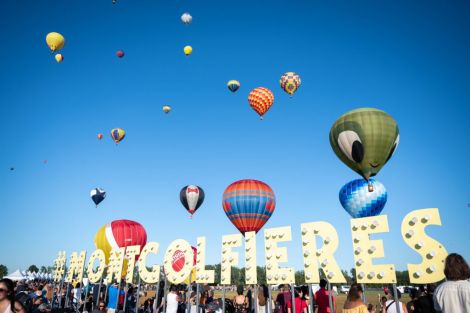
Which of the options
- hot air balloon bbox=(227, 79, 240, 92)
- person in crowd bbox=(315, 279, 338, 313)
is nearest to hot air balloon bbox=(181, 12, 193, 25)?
hot air balloon bbox=(227, 79, 240, 92)

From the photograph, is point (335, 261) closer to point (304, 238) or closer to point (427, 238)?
point (304, 238)

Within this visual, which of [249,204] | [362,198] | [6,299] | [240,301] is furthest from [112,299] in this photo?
[362,198]

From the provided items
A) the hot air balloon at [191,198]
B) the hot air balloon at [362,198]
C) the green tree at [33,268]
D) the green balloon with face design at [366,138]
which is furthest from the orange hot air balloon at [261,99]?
the green tree at [33,268]

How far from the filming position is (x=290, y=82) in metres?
27.5

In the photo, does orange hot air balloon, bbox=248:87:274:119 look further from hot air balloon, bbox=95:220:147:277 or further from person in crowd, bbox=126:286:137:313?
person in crowd, bbox=126:286:137:313

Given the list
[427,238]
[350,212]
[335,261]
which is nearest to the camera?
[427,238]

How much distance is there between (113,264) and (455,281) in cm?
1549

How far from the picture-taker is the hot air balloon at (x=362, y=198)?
23.0 m

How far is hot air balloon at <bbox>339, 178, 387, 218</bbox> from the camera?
2300cm

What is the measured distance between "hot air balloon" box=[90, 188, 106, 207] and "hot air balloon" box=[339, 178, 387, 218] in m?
24.4

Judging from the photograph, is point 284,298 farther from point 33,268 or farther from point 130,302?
point 33,268

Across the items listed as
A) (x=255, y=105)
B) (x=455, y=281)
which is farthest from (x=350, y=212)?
(x=455, y=281)

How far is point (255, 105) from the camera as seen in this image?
95.2ft

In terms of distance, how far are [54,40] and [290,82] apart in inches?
776
